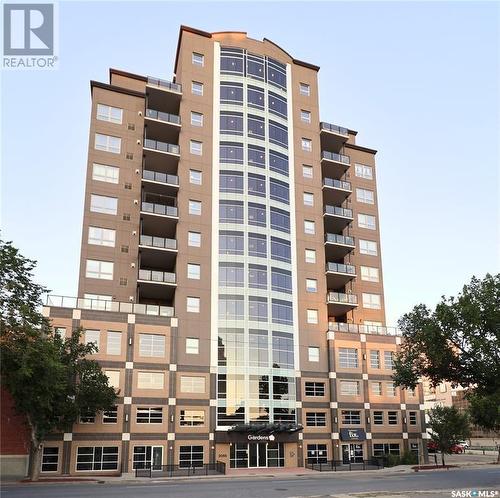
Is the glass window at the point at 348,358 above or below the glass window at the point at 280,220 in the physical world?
below

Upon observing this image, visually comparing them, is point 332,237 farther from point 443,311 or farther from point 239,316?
point 443,311

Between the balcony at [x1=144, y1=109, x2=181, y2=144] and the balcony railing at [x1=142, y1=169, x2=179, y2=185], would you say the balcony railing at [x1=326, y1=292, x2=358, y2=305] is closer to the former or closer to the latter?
the balcony railing at [x1=142, y1=169, x2=179, y2=185]

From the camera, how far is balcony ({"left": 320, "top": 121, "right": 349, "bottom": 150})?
2741 inches

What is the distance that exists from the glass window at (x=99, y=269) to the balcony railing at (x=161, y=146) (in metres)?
13.6

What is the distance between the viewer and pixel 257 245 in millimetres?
58750

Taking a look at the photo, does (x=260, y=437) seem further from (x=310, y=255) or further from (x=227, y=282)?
(x=310, y=255)

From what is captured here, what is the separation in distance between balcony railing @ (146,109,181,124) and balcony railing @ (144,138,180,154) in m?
2.67

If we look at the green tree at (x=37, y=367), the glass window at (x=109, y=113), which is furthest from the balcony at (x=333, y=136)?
the green tree at (x=37, y=367)

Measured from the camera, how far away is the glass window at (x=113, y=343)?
4991 centimetres

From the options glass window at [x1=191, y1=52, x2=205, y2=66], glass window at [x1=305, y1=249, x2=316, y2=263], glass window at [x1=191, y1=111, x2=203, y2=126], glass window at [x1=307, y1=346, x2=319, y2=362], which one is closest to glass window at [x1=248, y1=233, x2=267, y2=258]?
glass window at [x1=305, y1=249, x2=316, y2=263]

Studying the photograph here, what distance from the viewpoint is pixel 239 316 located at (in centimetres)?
5544

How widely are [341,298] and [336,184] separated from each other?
14908 mm

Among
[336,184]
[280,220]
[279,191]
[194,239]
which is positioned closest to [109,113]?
[194,239]

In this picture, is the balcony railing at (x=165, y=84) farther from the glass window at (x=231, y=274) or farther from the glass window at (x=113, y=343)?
the glass window at (x=113, y=343)
